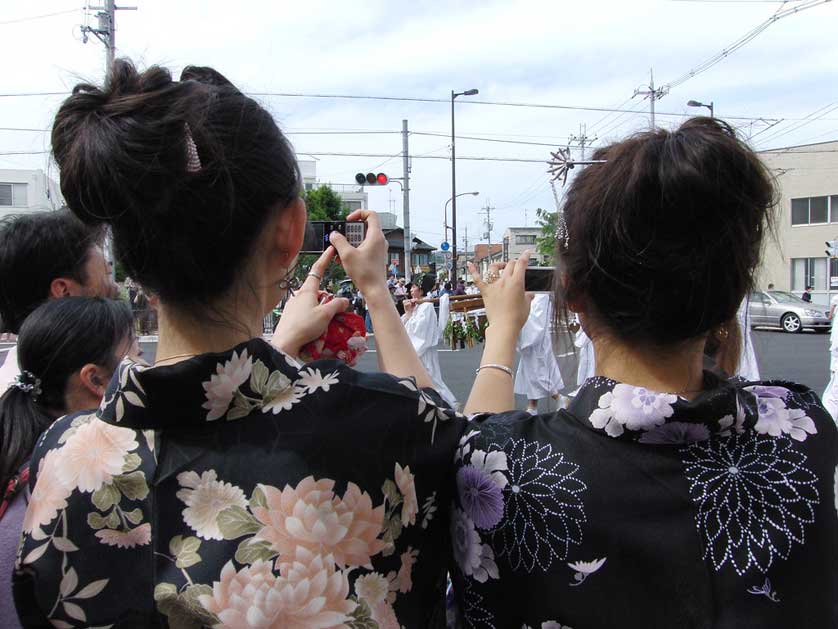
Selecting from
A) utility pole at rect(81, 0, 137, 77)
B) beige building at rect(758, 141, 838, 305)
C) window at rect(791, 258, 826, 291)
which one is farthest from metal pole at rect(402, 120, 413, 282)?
window at rect(791, 258, 826, 291)

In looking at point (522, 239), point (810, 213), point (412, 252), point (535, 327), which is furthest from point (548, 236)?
point (522, 239)

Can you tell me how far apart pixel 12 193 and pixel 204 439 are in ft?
117

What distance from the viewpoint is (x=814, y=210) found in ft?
84.5

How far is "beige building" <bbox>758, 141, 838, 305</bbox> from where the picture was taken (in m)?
25.2

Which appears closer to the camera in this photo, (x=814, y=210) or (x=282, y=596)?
(x=282, y=596)

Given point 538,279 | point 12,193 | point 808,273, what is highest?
point 12,193

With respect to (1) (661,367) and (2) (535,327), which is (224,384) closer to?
(1) (661,367)

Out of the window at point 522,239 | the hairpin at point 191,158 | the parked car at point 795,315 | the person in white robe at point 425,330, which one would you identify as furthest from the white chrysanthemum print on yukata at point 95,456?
the window at point 522,239

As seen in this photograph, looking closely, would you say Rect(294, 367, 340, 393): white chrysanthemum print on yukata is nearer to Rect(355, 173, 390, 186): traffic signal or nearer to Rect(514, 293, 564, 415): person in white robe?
Rect(514, 293, 564, 415): person in white robe

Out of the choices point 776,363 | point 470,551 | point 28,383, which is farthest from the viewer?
point 776,363

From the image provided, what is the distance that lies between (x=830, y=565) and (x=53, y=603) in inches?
47.6

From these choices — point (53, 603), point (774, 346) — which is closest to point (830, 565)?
point (53, 603)

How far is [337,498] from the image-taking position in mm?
986

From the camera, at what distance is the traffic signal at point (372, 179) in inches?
622
